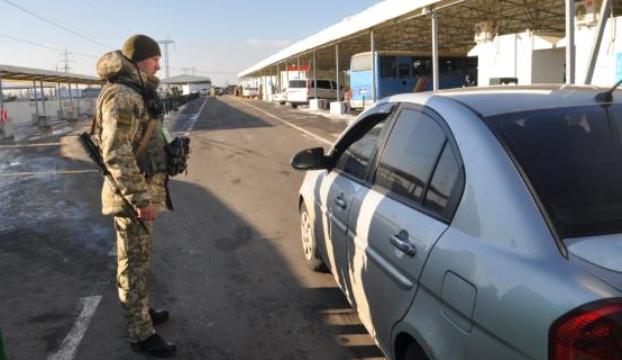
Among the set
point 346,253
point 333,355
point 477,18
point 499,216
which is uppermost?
point 477,18

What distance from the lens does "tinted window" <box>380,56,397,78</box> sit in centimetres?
2948

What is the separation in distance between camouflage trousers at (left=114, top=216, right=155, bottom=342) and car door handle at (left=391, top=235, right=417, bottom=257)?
1695 mm

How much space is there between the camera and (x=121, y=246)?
373 cm

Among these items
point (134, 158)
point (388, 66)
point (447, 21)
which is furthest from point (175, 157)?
point (388, 66)

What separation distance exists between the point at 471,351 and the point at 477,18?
24.5m

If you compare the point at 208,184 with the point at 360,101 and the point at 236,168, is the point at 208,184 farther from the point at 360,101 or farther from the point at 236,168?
the point at 360,101

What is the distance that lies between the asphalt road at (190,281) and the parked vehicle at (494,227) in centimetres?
94

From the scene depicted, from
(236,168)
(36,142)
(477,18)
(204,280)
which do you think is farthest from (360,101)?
(204,280)

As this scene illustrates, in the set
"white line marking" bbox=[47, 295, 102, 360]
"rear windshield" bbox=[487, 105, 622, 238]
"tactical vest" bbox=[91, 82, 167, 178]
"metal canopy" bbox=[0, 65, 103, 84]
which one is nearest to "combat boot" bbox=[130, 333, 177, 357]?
"white line marking" bbox=[47, 295, 102, 360]

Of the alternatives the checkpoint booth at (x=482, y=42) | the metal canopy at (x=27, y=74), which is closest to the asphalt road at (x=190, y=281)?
the checkpoint booth at (x=482, y=42)

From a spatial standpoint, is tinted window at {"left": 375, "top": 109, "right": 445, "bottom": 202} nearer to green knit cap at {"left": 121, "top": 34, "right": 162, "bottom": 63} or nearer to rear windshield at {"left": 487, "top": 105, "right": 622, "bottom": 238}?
rear windshield at {"left": 487, "top": 105, "right": 622, "bottom": 238}

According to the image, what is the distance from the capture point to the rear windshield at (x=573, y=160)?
83.5 inches

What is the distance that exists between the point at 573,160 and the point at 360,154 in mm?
1640

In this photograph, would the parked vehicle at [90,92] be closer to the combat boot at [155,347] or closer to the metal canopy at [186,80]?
the metal canopy at [186,80]
